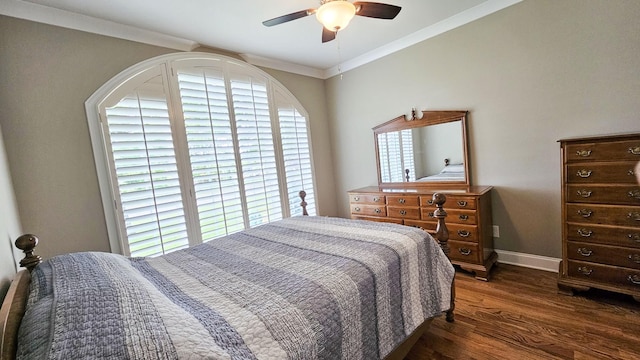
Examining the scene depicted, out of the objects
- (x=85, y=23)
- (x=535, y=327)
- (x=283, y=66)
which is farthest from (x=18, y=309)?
(x=283, y=66)

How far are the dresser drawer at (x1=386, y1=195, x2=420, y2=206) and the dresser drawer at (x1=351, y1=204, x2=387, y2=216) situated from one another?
0.13 meters

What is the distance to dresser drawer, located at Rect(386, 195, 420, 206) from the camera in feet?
9.14

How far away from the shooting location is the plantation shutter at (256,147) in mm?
3027

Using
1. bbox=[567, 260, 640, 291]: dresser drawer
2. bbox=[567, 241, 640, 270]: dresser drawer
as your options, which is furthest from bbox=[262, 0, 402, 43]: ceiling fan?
bbox=[567, 260, 640, 291]: dresser drawer

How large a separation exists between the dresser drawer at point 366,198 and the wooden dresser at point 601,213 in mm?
1591

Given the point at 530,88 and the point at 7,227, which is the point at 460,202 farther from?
the point at 7,227

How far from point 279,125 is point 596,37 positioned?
310cm

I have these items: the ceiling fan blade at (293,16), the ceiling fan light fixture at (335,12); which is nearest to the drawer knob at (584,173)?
the ceiling fan light fixture at (335,12)

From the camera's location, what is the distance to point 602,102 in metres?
2.11

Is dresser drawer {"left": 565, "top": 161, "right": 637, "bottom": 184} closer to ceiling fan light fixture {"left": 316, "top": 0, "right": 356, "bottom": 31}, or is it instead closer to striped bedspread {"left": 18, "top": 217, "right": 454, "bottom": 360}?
striped bedspread {"left": 18, "top": 217, "right": 454, "bottom": 360}

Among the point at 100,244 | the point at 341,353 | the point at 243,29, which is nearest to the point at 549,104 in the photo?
the point at 341,353

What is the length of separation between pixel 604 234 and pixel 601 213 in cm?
16

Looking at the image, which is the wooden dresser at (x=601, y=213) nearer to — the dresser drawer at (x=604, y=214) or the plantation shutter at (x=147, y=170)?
the dresser drawer at (x=604, y=214)

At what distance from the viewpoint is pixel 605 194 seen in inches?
73.4
